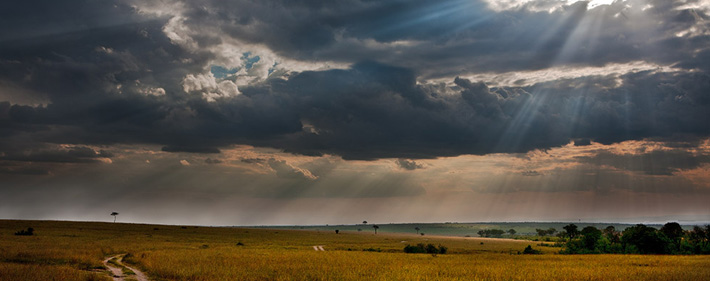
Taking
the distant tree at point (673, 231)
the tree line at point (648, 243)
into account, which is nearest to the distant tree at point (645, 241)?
the tree line at point (648, 243)

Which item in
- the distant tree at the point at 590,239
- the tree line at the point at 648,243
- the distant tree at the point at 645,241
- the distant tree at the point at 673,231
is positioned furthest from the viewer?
the distant tree at the point at 590,239

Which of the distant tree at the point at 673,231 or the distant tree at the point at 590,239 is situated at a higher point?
the distant tree at the point at 673,231

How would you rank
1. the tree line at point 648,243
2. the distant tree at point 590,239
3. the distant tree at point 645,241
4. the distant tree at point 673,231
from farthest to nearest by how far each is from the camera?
the distant tree at point 590,239 → the distant tree at point 673,231 → the tree line at point 648,243 → the distant tree at point 645,241

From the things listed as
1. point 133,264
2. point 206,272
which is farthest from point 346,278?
point 133,264

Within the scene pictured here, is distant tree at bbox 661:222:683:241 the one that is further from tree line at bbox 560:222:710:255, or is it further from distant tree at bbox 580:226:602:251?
distant tree at bbox 580:226:602:251

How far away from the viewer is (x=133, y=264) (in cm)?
5041

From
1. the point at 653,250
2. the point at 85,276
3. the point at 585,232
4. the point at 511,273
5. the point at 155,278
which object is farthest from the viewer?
the point at 585,232

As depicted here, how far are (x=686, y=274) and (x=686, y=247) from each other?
67.4 metres

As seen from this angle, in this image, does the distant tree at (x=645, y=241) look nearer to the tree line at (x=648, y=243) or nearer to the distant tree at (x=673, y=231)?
the tree line at (x=648, y=243)

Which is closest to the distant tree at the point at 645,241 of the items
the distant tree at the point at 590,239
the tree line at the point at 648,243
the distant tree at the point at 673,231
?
the tree line at the point at 648,243

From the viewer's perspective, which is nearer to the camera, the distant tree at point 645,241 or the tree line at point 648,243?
the distant tree at point 645,241

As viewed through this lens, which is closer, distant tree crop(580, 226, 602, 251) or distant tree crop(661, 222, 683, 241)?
distant tree crop(661, 222, 683, 241)

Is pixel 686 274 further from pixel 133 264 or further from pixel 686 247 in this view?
pixel 686 247

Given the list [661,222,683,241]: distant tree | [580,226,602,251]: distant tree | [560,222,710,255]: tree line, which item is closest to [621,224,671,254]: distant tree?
[560,222,710,255]: tree line
